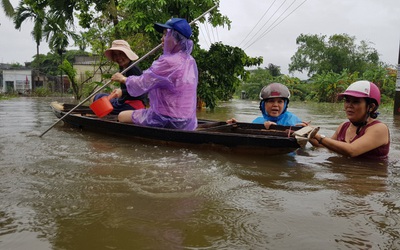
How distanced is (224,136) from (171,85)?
860 millimetres

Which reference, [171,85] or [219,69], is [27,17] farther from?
[171,85]

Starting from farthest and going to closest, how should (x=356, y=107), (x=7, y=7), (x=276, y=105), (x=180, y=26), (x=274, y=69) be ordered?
(x=274, y=69), (x=7, y=7), (x=276, y=105), (x=180, y=26), (x=356, y=107)

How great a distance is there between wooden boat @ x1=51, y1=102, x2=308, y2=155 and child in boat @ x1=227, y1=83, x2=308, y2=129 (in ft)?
0.63

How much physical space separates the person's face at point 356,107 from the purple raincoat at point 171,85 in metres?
1.73

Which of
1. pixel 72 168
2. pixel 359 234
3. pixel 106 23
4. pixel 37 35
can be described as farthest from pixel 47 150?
pixel 37 35

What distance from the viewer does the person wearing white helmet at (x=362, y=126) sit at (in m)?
3.20

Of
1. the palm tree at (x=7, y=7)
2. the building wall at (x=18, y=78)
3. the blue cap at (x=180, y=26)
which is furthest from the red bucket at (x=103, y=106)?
the building wall at (x=18, y=78)

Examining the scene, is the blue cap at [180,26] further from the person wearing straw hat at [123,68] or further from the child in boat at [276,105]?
the person wearing straw hat at [123,68]

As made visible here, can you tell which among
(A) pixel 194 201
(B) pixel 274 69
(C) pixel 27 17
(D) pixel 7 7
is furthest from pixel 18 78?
(A) pixel 194 201

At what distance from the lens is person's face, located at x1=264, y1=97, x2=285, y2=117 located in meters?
4.23

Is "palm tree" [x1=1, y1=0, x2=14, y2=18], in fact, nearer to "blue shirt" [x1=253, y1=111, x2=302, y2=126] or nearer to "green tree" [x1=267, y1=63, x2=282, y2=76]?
"blue shirt" [x1=253, y1=111, x2=302, y2=126]

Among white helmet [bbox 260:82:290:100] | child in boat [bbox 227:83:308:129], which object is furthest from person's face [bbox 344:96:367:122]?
white helmet [bbox 260:82:290:100]

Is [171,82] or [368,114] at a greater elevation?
[171,82]

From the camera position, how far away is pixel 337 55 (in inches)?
1320
